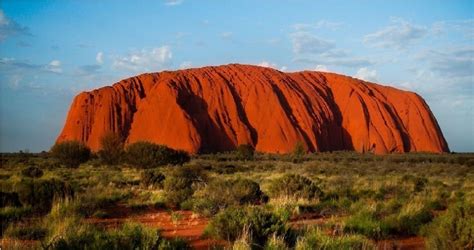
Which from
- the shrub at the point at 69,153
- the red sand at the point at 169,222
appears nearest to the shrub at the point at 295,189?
the red sand at the point at 169,222

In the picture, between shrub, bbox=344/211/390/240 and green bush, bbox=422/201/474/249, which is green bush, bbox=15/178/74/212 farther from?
green bush, bbox=422/201/474/249

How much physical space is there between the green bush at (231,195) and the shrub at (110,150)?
70.5 ft

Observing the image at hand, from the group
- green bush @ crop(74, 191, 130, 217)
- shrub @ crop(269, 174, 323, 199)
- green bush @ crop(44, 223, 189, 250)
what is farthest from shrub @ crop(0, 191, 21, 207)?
shrub @ crop(269, 174, 323, 199)

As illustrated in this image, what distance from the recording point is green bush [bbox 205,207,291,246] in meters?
6.89

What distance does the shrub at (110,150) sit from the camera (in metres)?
32.9

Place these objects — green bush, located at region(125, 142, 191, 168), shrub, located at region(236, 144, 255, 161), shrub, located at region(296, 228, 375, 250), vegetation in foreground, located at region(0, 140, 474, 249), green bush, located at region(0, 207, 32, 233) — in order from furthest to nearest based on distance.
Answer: shrub, located at region(236, 144, 255, 161) → green bush, located at region(125, 142, 191, 168) → green bush, located at region(0, 207, 32, 233) → vegetation in foreground, located at region(0, 140, 474, 249) → shrub, located at region(296, 228, 375, 250)

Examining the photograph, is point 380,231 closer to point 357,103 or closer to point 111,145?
point 111,145

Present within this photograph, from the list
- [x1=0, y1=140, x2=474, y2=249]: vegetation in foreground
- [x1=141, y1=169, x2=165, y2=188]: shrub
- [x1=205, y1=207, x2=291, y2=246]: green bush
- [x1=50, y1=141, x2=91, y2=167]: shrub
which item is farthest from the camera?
[x1=50, y1=141, x2=91, y2=167]: shrub

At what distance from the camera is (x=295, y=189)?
13.5 metres

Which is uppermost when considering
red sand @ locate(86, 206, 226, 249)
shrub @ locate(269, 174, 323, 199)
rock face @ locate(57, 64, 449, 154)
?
rock face @ locate(57, 64, 449, 154)

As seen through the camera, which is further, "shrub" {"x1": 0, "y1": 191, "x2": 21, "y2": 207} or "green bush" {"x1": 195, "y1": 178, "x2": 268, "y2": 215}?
"shrub" {"x1": 0, "y1": 191, "x2": 21, "y2": 207}

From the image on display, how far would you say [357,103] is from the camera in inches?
2736

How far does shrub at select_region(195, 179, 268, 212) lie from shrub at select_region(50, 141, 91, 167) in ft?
70.6

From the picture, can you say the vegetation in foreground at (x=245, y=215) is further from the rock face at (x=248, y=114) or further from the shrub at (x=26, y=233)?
the rock face at (x=248, y=114)
